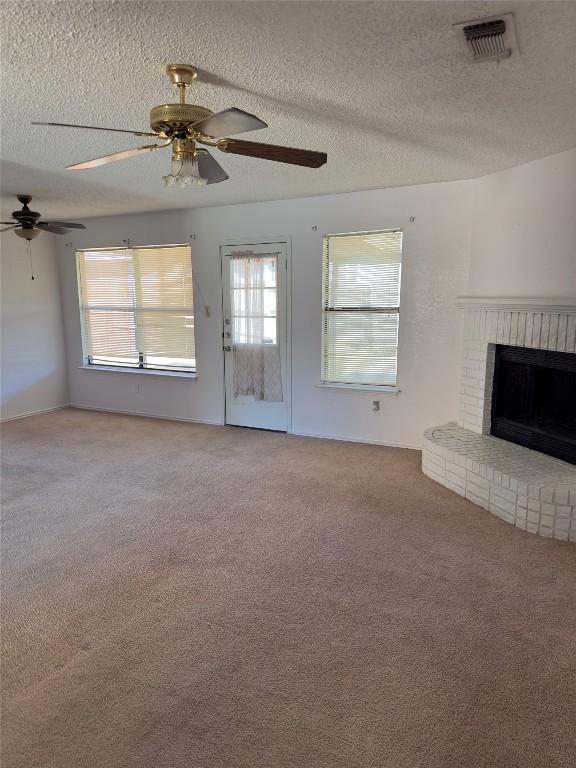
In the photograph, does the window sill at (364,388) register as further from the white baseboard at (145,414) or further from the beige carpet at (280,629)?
the white baseboard at (145,414)

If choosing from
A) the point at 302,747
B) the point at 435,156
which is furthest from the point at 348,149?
the point at 302,747

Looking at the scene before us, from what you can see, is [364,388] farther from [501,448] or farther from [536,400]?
[536,400]

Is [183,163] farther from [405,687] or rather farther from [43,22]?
[405,687]

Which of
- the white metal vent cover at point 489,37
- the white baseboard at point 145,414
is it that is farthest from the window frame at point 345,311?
the white metal vent cover at point 489,37

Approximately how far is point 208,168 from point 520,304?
2450mm

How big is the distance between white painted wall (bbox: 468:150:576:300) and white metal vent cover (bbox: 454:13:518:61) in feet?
5.52

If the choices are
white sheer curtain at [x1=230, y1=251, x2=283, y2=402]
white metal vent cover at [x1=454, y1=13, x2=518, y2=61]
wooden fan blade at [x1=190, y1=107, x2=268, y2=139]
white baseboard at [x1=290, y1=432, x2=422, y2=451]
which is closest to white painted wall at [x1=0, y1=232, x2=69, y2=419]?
white sheer curtain at [x1=230, y1=251, x2=283, y2=402]

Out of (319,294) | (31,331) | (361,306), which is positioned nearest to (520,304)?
(361,306)

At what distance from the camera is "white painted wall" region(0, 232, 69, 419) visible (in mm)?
5859

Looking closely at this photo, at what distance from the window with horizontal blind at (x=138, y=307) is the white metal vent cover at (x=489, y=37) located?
13.3ft

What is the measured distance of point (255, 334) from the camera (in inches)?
202

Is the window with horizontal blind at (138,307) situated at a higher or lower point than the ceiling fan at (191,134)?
lower

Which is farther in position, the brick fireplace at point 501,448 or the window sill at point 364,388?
the window sill at point 364,388

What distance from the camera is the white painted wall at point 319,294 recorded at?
4258mm
